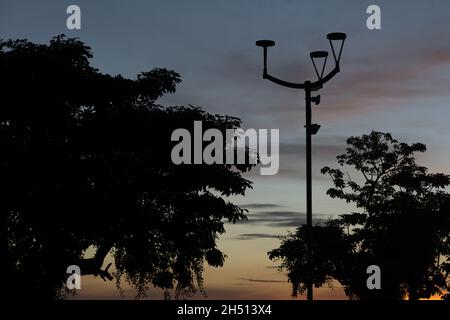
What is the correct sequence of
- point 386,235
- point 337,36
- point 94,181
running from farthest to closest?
point 386,235 → point 94,181 → point 337,36

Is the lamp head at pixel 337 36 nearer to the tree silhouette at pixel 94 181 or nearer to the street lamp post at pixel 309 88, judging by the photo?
the street lamp post at pixel 309 88

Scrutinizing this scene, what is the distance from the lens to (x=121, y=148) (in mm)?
33594

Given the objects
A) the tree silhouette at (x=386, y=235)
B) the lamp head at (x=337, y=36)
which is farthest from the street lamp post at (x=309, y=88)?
the tree silhouette at (x=386, y=235)

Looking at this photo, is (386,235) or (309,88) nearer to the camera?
(309,88)

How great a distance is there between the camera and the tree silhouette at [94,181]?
105ft

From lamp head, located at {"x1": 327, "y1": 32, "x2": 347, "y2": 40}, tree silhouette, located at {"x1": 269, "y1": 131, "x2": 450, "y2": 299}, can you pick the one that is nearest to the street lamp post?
lamp head, located at {"x1": 327, "y1": 32, "x2": 347, "y2": 40}

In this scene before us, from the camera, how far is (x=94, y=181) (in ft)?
110

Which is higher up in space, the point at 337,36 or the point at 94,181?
the point at 337,36

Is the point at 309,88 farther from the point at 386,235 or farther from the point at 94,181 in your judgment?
the point at 386,235

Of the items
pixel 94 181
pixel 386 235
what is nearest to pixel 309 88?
pixel 94 181
